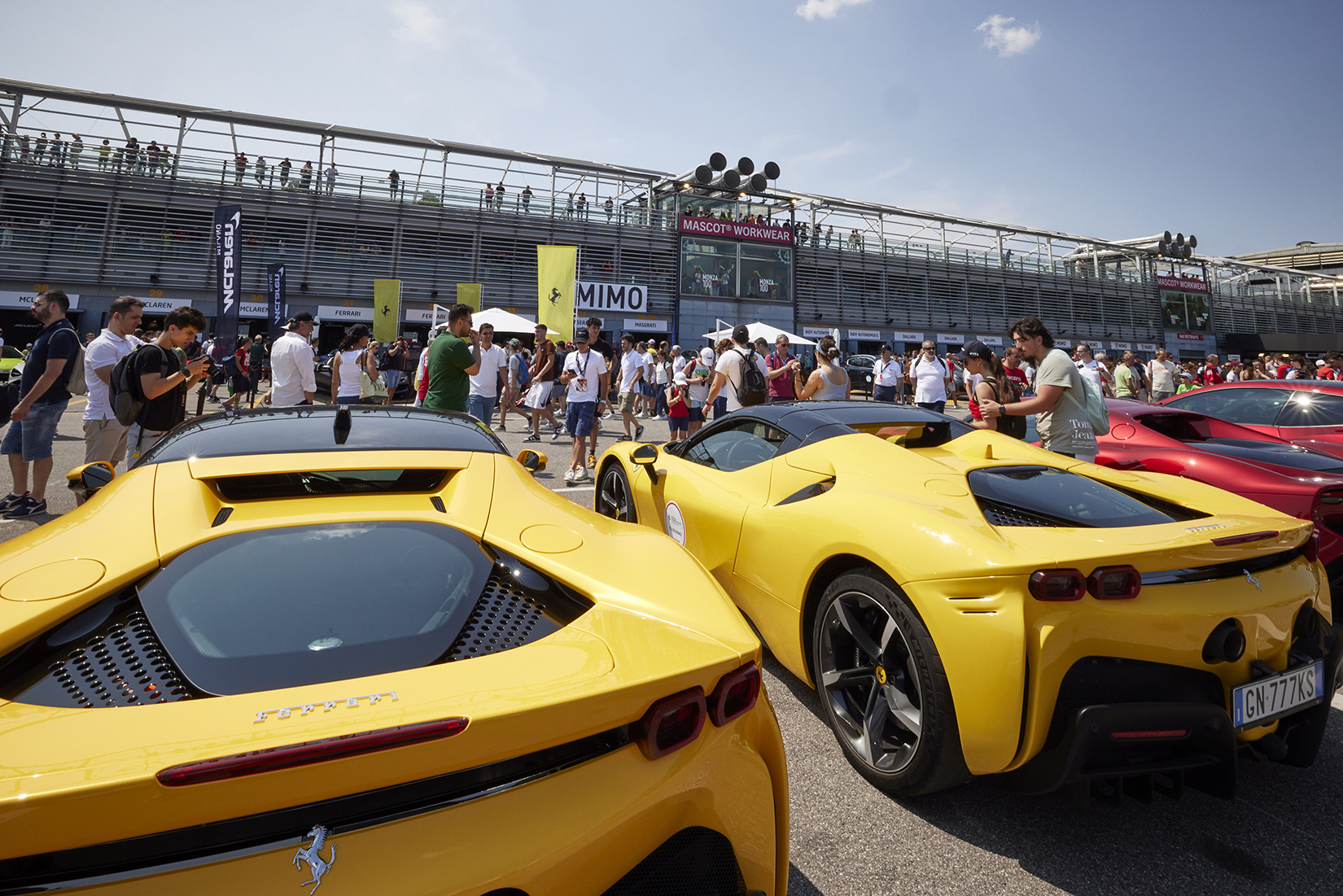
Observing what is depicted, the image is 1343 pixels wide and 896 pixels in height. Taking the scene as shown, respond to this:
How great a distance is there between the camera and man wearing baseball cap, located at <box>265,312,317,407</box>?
6.31 meters

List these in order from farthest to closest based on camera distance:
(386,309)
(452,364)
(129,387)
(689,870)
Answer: (386,309)
(452,364)
(129,387)
(689,870)

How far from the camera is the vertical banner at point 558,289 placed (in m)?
14.2

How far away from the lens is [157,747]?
91 centimetres

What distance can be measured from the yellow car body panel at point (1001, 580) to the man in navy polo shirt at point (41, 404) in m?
5.69

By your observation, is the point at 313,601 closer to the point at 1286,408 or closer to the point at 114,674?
the point at 114,674

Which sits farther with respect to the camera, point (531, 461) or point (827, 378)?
point (827, 378)

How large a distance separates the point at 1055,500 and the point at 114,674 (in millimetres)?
2695

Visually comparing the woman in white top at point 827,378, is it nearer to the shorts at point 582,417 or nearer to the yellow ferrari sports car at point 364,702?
the shorts at point 582,417

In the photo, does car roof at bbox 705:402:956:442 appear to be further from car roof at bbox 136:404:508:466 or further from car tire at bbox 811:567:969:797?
car roof at bbox 136:404:508:466

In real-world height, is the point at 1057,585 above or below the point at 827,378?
below

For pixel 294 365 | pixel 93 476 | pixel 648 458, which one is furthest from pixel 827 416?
pixel 294 365

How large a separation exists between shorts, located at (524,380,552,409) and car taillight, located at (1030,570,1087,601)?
9065 mm

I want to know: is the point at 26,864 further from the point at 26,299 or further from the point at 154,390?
the point at 26,299

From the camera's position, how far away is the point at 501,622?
146 centimetres
